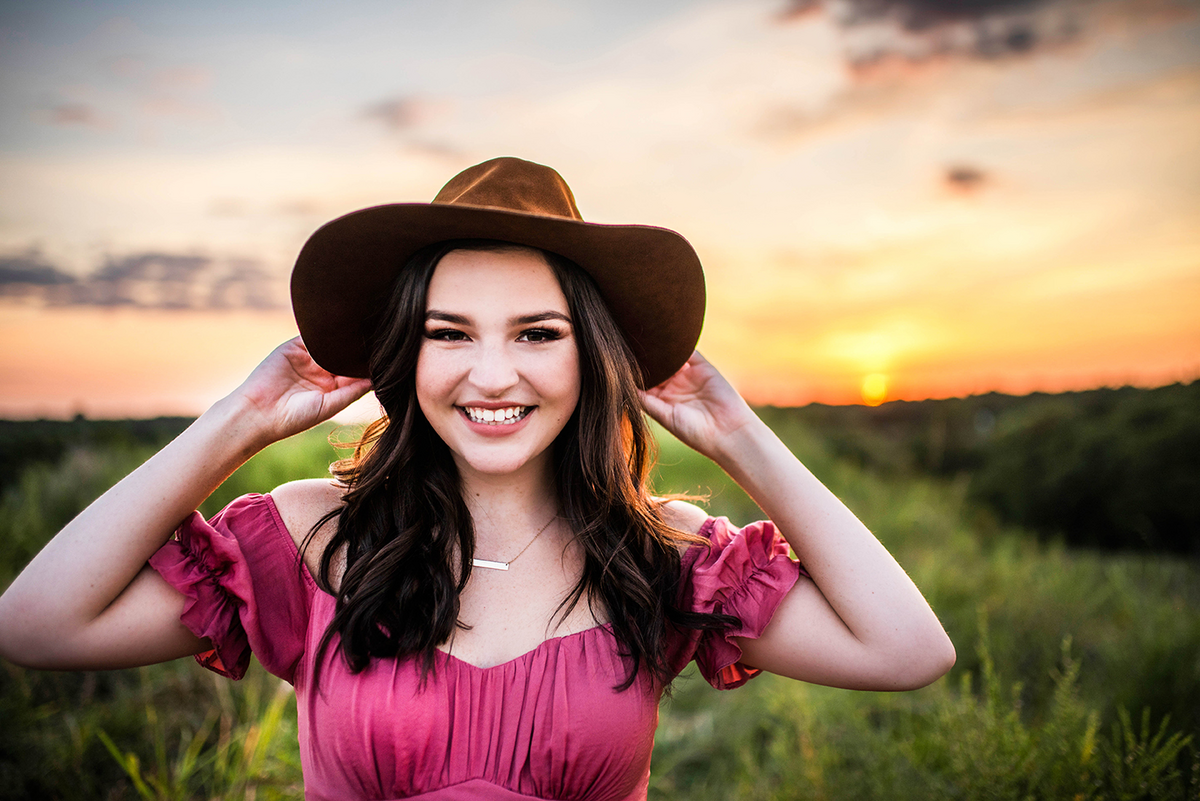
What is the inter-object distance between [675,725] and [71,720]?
359 cm

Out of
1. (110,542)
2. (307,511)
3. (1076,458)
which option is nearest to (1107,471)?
(1076,458)

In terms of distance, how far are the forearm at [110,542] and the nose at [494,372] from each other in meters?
0.70

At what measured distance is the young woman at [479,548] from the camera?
1.70 metres

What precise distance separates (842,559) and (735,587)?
0.31 metres

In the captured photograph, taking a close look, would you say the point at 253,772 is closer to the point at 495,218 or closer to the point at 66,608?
the point at 66,608

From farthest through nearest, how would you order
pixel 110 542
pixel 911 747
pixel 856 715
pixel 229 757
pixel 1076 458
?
pixel 1076 458 → pixel 856 715 → pixel 229 757 → pixel 911 747 → pixel 110 542

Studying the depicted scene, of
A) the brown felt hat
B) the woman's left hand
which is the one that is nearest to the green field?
the woman's left hand

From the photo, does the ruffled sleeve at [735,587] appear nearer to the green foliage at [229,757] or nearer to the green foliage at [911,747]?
the green foliage at [911,747]

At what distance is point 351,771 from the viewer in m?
1.69

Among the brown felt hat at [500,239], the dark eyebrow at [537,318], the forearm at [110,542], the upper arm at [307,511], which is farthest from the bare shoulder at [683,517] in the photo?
the forearm at [110,542]

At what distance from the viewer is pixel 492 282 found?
1.81 metres

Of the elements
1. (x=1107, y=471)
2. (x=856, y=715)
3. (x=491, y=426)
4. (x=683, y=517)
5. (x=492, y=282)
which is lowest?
(x=856, y=715)

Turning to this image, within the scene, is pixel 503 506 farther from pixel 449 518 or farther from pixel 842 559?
pixel 842 559

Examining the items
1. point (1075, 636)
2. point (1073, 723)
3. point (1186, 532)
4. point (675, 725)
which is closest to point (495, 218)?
point (1073, 723)
